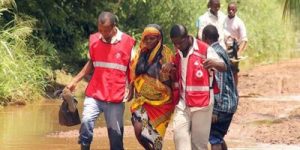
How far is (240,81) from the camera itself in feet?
67.2

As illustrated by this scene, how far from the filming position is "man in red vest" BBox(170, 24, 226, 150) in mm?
7375

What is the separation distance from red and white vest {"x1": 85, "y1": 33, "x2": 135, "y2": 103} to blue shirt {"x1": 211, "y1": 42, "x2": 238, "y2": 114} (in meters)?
1.04

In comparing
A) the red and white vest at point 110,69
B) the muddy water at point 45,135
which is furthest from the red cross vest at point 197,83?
the muddy water at point 45,135

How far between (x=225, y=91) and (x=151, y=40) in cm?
95

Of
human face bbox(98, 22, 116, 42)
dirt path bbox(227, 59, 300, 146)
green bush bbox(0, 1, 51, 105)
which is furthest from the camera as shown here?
green bush bbox(0, 1, 51, 105)

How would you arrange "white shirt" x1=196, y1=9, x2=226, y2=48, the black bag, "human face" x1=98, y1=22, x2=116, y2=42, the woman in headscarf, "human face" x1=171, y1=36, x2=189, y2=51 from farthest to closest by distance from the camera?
"white shirt" x1=196, y1=9, x2=226, y2=48
the black bag
"human face" x1=98, y1=22, x2=116, y2=42
the woman in headscarf
"human face" x1=171, y1=36, x2=189, y2=51

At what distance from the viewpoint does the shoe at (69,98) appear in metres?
8.16

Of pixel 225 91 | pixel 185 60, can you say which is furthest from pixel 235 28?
pixel 185 60

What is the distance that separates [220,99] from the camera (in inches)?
311

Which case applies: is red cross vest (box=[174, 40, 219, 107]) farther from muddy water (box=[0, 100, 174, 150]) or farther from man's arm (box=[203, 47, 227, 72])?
muddy water (box=[0, 100, 174, 150])

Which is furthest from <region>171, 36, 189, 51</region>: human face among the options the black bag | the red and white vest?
the black bag

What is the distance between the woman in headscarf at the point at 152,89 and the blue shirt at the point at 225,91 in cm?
47

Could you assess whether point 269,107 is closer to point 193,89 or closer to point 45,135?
point 45,135

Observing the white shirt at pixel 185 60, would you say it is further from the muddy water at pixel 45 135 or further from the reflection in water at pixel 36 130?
the reflection in water at pixel 36 130
